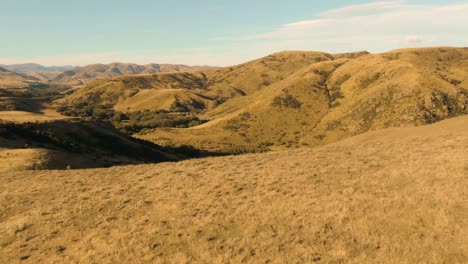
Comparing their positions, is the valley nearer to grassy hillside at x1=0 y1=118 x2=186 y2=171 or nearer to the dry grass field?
the dry grass field

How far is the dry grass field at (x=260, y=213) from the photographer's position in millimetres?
17250

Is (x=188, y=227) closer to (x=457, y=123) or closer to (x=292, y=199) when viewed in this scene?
(x=292, y=199)

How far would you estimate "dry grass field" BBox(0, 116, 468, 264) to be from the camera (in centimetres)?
1725

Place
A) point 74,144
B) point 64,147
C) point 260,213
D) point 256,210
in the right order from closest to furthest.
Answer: point 260,213 < point 256,210 < point 64,147 < point 74,144

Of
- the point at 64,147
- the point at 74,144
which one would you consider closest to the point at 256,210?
the point at 64,147

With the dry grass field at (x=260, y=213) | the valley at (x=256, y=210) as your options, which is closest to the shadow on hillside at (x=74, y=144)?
the valley at (x=256, y=210)

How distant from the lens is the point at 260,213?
22.1m

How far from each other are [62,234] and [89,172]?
1831cm

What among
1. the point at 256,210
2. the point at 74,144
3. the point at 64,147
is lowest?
the point at 74,144

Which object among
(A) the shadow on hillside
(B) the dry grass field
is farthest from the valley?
(A) the shadow on hillside

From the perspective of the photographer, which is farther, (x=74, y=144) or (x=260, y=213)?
(x=74, y=144)

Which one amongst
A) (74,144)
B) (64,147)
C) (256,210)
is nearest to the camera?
(256,210)

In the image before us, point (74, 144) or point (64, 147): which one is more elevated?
point (64, 147)

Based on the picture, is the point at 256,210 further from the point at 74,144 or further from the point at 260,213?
the point at 74,144
